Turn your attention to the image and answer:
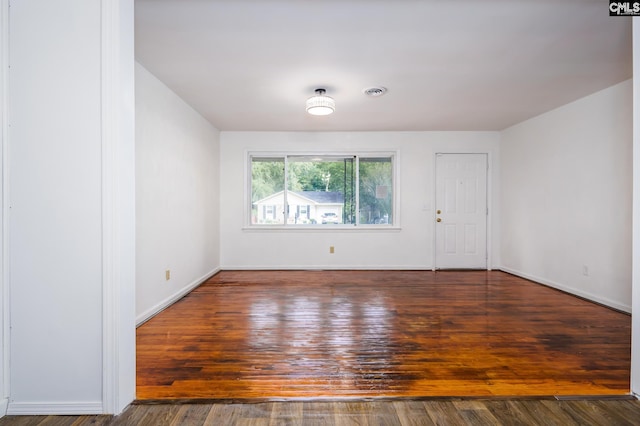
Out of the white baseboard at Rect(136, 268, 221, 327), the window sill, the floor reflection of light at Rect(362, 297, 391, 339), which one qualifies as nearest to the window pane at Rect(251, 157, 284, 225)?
the window sill

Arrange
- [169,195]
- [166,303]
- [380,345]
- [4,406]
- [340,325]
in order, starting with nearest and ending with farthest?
[4,406], [380,345], [340,325], [166,303], [169,195]

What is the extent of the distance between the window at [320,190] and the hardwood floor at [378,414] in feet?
12.8

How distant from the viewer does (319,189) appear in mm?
5480

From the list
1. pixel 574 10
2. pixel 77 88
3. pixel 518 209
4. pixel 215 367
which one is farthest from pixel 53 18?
pixel 518 209

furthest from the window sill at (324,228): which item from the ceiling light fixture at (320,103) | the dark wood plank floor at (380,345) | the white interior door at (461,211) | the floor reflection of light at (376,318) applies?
the ceiling light fixture at (320,103)

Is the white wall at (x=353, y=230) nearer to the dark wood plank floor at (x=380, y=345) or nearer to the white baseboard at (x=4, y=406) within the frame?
the dark wood plank floor at (x=380, y=345)

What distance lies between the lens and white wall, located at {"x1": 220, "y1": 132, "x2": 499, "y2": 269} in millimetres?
5312

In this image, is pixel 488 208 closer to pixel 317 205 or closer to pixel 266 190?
pixel 317 205

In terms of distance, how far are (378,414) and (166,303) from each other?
2.64 meters

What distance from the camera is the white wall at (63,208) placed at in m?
1.50

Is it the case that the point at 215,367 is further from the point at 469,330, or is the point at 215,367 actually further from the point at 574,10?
the point at 574,10

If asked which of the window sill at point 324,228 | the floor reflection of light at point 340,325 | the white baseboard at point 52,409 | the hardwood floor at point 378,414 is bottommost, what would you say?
the floor reflection of light at point 340,325

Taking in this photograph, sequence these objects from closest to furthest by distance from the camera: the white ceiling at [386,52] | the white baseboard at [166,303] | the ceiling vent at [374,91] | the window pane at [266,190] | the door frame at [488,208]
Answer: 1. the white ceiling at [386,52]
2. the white baseboard at [166,303]
3. the ceiling vent at [374,91]
4. the door frame at [488,208]
5. the window pane at [266,190]

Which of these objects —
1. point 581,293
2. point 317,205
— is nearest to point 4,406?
point 317,205
